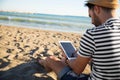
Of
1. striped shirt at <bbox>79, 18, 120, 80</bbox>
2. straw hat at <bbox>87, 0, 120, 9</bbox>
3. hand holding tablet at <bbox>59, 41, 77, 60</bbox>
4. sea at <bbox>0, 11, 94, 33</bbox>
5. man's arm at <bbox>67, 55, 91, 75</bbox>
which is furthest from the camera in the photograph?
sea at <bbox>0, 11, 94, 33</bbox>

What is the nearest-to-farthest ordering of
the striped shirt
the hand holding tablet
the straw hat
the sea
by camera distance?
the striped shirt, the straw hat, the hand holding tablet, the sea

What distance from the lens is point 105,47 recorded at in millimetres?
2502

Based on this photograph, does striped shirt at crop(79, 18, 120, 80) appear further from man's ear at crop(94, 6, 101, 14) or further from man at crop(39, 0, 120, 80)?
man's ear at crop(94, 6, 101, 14)

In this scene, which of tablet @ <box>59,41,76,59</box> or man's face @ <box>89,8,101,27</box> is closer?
man's face @ <box>89,8,101,27</box>

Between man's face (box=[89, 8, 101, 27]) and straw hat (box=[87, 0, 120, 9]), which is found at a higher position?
straw hat (box=[87, 0, 120, 9])

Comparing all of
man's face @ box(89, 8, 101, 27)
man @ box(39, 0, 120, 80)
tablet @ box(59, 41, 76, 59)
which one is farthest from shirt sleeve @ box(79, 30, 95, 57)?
tablet @ box(59, 41, 76, 59)

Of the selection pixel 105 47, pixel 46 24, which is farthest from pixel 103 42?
pixel 46 24

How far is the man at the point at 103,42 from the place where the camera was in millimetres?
2479

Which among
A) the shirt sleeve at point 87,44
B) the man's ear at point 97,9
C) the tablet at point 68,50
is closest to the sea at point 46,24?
the tablet at point 68,50

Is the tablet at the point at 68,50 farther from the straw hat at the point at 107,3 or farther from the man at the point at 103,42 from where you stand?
the straw hat at the point at 107,3

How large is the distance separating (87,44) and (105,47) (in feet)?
0.63

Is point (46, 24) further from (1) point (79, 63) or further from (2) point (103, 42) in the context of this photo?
(2) point (103, 42)

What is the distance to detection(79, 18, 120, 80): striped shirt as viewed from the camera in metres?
2.47

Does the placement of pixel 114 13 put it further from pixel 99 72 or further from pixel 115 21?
pixel 99 72
